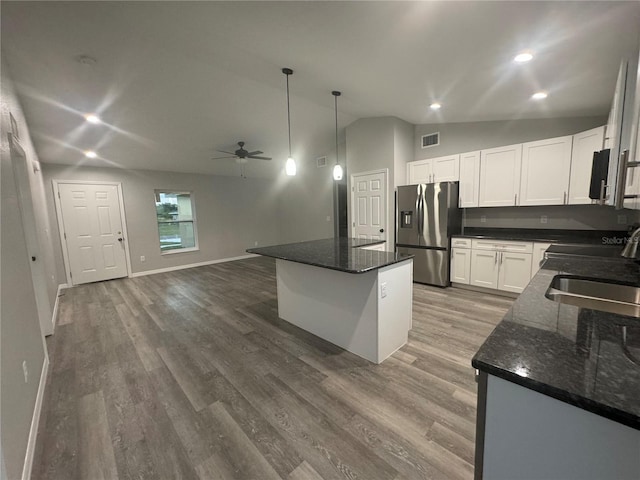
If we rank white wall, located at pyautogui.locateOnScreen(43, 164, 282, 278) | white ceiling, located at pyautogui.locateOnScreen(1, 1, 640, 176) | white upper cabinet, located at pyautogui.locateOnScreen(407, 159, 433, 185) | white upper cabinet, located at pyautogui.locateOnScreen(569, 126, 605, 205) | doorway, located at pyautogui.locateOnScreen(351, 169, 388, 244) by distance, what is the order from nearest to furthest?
1. white ceiling, located at pyautogui.locateOnScreen(1, 1, 640, 176)
2. white upper cabinet, located at pyautogui.locateOnScreen(569, 126, 605, 205)
3. white upper cabinet, located at pyautogui.locateOnScreen(407, 159, 433, 185)
4. doorway, located at pyautogui.locateOnScreen(351, 169, 388, 244)
5. white wall, located at pyautogui.locateOnScreen(43, 164, 282, 278)

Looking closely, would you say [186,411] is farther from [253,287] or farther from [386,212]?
[386,212]

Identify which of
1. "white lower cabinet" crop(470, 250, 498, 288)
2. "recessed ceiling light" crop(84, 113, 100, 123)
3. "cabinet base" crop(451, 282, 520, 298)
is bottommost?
"cabinet base" crop(451, 282, 520, 298)

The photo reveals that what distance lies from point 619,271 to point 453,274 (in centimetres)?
257

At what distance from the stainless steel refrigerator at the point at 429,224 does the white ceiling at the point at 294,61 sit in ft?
3.95

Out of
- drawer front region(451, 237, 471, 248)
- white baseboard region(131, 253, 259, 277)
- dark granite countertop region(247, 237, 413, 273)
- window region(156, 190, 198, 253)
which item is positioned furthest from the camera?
window region(156, 190, 198, 253)

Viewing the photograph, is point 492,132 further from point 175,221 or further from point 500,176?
point 175,221

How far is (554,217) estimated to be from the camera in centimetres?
371

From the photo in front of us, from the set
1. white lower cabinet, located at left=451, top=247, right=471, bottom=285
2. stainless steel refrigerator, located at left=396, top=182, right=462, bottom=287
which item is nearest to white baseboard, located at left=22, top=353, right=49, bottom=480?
stainless steel refrigerator, located at left=396, top=182, right=462, bottom=287

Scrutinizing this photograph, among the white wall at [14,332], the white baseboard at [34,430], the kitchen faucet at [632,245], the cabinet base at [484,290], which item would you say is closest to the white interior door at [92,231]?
the white wall at [14,332]

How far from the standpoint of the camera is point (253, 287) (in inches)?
186

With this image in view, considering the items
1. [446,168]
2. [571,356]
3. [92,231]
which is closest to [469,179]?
[446,168]

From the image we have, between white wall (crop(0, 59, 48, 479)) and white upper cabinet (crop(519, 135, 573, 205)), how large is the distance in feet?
17.1

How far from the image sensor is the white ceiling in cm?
194

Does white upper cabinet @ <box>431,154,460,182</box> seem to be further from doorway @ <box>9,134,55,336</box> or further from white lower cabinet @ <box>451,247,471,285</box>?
doorway @ <box>9,134,55,336</box>
